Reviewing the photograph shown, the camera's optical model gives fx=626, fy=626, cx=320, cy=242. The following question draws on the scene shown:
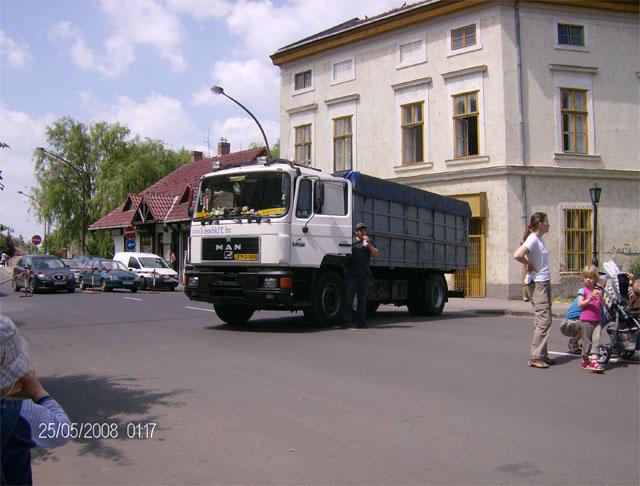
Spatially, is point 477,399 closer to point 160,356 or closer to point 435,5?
point 160,356

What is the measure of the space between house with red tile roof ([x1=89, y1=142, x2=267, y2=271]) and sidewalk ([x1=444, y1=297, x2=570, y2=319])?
1870cm

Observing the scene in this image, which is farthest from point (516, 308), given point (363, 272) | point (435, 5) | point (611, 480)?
point (611, 480)

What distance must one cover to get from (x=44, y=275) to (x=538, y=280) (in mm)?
23311

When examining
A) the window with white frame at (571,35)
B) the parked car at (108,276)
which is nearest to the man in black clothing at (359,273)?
the window with white frame at (571,35)

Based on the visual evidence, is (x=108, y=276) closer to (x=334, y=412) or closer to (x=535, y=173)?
(x=535, y=173)

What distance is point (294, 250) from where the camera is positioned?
11344 millimetres

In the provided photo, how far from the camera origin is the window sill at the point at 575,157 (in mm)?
22891

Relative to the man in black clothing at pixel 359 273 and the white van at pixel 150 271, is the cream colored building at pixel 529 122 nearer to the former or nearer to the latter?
the man in black clothing at pixel 359 273

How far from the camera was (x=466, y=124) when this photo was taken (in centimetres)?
2389

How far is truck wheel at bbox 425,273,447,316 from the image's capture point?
15.7 m

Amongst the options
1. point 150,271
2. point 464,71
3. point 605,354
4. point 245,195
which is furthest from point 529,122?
point 150,271

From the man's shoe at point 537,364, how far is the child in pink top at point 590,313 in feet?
1.58

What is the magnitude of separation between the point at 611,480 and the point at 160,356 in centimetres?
614

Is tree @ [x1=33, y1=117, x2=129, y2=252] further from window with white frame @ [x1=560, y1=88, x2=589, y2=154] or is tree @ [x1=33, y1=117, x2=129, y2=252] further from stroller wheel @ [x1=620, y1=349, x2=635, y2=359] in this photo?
stroller wheel @ [x1=620, y1=349, x2=635, y2=359]
